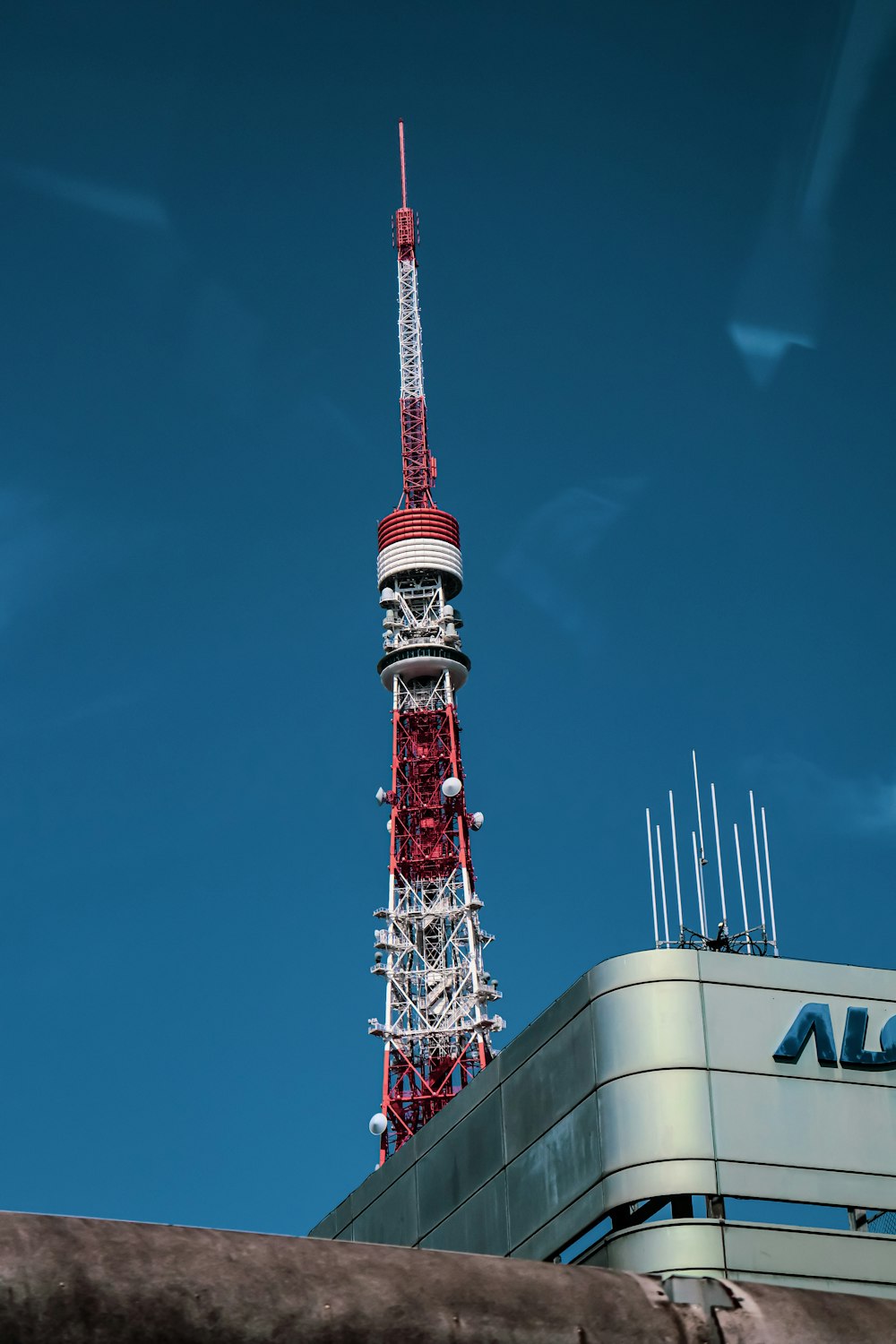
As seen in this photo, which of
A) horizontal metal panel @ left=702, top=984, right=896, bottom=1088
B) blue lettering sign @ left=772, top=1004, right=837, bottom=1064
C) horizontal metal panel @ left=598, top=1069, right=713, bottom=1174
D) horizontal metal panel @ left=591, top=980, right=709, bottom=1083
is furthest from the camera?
blue lettering sign @ left=772, top=1004, right=837, bottom=1064

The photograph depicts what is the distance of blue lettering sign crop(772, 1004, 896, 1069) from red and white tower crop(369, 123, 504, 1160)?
7212 cm

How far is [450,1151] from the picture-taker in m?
32.8

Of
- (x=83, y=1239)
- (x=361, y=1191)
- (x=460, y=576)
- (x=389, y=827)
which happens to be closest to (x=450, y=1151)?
(x=361, y=1191)

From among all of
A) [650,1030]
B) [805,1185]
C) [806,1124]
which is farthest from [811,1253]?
[650,1030]

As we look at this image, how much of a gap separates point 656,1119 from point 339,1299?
13118 millimetres

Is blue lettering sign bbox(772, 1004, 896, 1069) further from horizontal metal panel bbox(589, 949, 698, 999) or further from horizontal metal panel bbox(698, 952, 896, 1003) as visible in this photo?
horizontal metal panel bbox(589, 949, 698, 999)

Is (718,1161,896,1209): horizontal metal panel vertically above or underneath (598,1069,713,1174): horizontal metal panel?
underneath

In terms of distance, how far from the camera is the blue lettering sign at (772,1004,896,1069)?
27.7 m

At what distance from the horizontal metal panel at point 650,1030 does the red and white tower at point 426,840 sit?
72269 millimetres

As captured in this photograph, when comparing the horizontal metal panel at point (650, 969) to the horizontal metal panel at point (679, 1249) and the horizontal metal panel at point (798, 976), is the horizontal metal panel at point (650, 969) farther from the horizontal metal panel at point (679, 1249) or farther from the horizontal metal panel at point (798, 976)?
the horizontal metal panel at point (679, 1249)

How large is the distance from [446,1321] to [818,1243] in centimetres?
1337

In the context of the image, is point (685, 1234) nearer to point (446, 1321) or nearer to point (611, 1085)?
point (611, 1085)

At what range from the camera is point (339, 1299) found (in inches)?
558

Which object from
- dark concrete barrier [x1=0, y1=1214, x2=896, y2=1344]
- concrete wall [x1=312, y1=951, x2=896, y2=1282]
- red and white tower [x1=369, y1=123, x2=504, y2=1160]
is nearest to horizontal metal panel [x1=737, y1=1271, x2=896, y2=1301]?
concrete wall [x1=312, y1=951, x2=896, y2=1282]
